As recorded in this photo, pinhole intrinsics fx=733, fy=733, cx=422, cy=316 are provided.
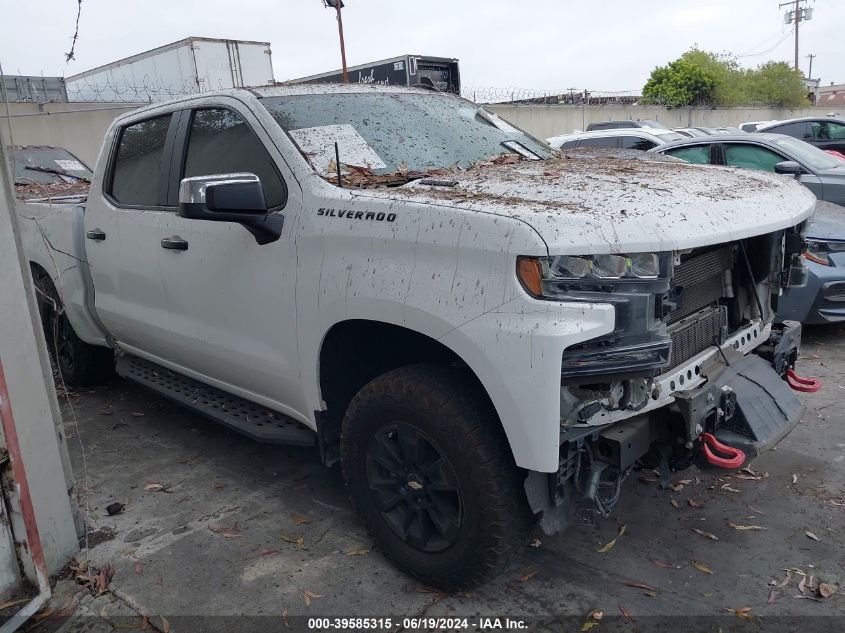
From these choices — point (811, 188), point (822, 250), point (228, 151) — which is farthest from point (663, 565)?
point (811, 188)

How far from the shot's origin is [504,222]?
2350mm

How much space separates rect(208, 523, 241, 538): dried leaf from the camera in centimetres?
340

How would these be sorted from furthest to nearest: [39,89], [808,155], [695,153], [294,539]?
1. [39,89]
2. [695,153]
3. [808,155]
4. [294,539]

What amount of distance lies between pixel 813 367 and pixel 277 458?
3770mm

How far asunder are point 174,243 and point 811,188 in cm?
689

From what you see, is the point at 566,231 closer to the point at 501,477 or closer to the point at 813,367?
the point at 501,477

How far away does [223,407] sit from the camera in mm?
3793

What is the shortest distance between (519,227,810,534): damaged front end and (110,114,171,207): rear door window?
2640 millimetres

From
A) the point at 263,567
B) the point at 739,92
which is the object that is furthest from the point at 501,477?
the point at 739,92

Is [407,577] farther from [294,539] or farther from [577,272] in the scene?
[577,272]

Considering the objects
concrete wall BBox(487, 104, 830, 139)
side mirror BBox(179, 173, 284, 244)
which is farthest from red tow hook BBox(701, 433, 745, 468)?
concrete wall BBox(487, 104, 830, 139)

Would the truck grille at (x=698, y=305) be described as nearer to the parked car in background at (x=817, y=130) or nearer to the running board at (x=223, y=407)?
the running board at (x=223, y=407)

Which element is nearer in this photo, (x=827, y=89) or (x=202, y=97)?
(x=202, y=97)

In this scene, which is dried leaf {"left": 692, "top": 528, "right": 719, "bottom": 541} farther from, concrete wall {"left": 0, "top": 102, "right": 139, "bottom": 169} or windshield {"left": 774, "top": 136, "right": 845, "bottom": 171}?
concrete wall {"left": 0, "top": 102, "right": 139, "bottom": 169}
